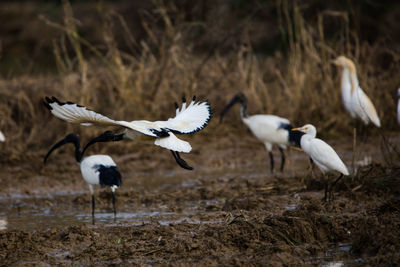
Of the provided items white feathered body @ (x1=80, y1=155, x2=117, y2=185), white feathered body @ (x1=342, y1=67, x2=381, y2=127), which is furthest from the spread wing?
white feathered body @ (x1=342, y1=67, x2=381, y2=127)

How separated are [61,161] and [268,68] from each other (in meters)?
5.17

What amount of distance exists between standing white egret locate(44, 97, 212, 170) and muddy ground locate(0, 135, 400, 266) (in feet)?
2.56

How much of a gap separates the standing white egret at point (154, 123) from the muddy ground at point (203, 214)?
0.78 m

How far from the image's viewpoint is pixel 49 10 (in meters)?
23.2

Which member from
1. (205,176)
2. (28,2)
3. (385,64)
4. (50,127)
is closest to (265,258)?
(205,176)

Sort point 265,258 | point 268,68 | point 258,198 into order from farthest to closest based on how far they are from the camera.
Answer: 1. point 268,68
2. point 258,198
3. point 265,258

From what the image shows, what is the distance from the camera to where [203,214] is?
655 centimetres

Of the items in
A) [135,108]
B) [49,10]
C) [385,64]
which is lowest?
[135,108]

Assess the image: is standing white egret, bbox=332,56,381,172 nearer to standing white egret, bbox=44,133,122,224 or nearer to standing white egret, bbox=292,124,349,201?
standing white egret, bbox=292,124,349,201

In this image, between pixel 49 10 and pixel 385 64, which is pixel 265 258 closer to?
pixel 385 64

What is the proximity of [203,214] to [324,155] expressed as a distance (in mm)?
1381

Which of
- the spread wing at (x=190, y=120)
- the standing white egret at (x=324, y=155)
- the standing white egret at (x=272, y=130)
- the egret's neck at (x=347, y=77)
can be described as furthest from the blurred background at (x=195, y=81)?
the standing white egret at (x=324, y=155)

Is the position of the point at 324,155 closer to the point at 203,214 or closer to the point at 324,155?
the point at 324,155

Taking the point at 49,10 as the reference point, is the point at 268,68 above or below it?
below
